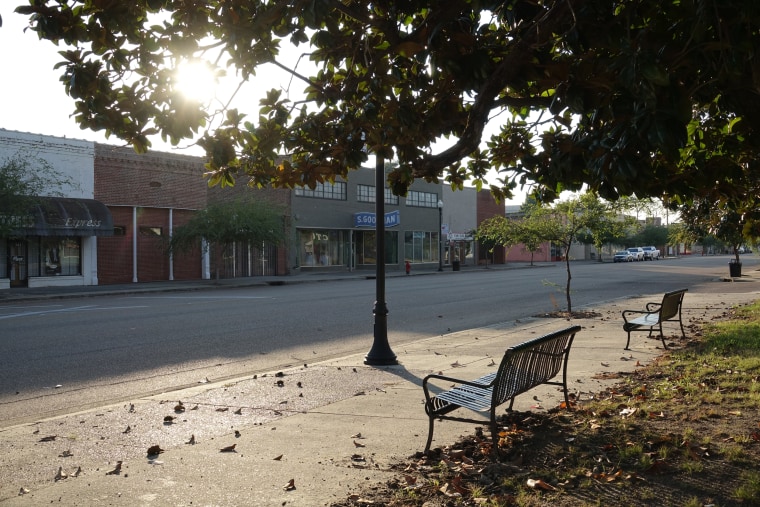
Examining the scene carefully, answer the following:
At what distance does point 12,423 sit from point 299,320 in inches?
390

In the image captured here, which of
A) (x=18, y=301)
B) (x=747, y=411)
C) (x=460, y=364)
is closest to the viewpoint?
(x=747, y=411)

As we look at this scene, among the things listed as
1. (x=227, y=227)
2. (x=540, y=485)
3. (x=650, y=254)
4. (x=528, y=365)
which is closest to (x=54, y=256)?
(x=227, y=227)

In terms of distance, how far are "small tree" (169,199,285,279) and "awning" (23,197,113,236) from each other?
335cm

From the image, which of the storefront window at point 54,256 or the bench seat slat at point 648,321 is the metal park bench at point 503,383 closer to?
the bench seat slat at point 648,321

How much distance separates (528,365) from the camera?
6.13 m

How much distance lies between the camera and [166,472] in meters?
5.16

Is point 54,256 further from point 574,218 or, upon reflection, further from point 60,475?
point 60,475

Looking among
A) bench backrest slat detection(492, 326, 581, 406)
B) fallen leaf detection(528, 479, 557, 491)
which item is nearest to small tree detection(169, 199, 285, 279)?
bench backrest slat detection(492, 326, 581, 406)

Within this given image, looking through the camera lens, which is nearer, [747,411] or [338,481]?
[338,481]

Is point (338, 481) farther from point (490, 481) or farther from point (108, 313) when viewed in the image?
point (108, 313)

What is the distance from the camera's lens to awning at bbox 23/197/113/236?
29.4m

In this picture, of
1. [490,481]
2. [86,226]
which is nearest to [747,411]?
[490,481]

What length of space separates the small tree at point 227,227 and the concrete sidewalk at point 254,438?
2383 centimetres

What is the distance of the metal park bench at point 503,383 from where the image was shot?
5.46 metres
